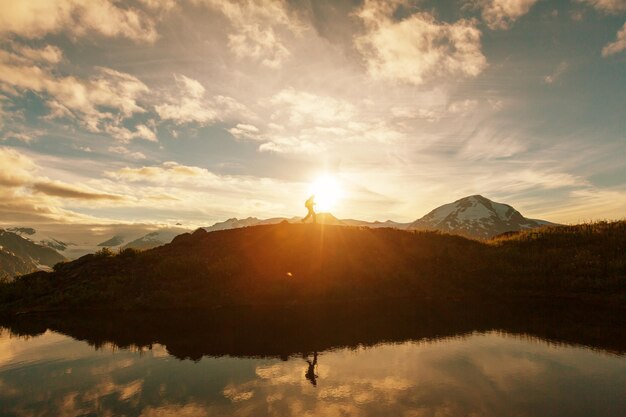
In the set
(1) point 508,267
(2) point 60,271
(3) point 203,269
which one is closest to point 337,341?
(3) point 203,269

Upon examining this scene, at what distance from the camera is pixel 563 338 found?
1944cm

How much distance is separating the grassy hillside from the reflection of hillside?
3011mm

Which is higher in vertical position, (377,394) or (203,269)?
(203,269)

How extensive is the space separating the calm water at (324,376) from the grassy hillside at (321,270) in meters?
10.2

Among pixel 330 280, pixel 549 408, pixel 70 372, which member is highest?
pixel 330 280

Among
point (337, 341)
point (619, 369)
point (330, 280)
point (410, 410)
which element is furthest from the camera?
A: point (330, 280)

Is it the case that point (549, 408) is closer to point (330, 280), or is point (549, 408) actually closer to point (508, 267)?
point (330, 280)

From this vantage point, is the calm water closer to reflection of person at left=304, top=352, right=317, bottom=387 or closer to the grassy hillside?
reflection of person at left=304, top=352, right=317, bottom=387

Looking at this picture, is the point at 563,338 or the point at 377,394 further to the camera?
the point at 563,338

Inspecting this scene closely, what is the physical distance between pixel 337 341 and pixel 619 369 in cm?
1242

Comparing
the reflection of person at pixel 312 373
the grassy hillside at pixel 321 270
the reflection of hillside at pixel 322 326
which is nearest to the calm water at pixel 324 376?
the reflection of person at pixel 312 373

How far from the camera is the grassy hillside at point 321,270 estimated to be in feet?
101

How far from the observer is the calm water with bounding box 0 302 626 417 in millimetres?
11969

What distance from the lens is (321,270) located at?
1367 inches
